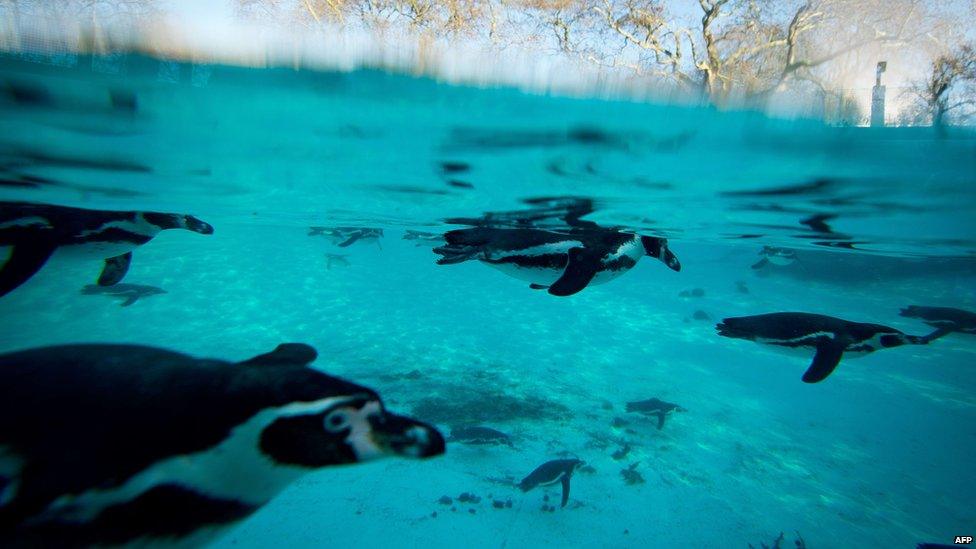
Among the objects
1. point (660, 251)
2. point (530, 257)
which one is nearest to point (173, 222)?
point (530, 257)

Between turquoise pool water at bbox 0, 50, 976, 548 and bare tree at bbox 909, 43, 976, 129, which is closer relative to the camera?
turquoise pool water at bbox 0, 50, 976, 548

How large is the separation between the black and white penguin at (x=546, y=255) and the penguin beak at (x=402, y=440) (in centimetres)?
309

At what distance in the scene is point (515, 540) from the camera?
689 centimetres

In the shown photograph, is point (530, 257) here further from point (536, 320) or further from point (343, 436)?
point (536, 320)

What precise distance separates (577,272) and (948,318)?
10.1 m

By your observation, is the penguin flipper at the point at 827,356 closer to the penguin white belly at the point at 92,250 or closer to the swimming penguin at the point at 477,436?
the swimming penguin at the point at 477,436

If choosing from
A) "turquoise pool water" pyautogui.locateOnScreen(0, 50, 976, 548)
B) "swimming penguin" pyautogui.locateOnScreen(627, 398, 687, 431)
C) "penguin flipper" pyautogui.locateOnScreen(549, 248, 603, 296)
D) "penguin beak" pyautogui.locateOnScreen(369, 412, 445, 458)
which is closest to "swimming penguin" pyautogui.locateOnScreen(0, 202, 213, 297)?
"turquoise pool water" pyautogui.locateOnScreen(0, 50, 976, 548)

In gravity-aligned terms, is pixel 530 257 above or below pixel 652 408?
above

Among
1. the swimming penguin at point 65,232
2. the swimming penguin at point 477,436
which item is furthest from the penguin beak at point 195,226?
the swimming penguin at point 477,436

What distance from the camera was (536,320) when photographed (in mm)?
18469

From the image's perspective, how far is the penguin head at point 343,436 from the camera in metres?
1.67

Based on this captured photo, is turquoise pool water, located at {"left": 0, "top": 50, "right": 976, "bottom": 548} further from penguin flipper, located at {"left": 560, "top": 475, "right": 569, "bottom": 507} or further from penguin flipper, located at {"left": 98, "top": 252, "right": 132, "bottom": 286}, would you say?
penguin flipper, located at {"left": 98, "top": 252, "right": 132, "bottom": 286}

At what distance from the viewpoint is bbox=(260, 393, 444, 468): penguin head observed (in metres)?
1.67

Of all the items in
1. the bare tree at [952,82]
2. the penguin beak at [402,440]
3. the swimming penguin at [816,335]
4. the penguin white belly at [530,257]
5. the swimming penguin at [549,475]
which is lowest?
the swimming penguin at [549,475]
